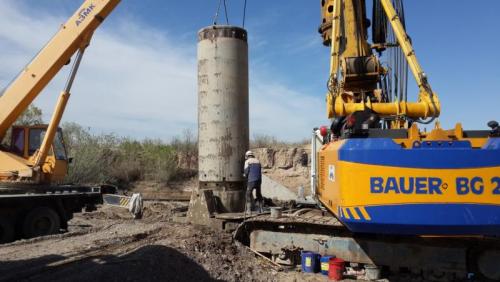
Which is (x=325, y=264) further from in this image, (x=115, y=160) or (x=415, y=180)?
(x=115, y=160)

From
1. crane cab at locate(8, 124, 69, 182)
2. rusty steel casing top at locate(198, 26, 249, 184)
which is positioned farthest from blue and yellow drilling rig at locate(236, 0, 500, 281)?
crane cab at locate(8, 124, 69, 182)

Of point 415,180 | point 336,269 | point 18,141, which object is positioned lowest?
point 336,269

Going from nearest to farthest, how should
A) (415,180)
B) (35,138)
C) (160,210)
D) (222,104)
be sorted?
(415,180), (222,104), (35,138), (160,210)

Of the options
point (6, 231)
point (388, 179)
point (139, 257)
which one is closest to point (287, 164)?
point (6, 231)

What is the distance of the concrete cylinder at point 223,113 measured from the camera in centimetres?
1015

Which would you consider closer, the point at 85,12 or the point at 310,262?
A: the point at 310,262

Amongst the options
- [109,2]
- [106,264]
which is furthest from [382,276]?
[109,2]

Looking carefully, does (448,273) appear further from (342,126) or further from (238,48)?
(238,48)

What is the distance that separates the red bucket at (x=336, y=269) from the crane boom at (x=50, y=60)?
7795mm

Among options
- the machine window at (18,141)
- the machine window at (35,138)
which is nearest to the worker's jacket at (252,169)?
the machine window at (35,138)

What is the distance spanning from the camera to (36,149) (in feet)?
36.9

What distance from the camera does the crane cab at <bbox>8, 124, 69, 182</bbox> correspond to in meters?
11.1

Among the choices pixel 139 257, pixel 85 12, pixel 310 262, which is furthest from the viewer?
pixel 85 12

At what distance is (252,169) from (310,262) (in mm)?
2653
